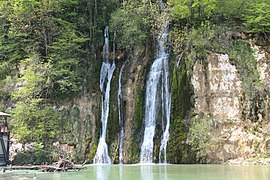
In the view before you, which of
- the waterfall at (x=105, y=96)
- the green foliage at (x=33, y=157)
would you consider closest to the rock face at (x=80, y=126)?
the waterfall at (x=105, y=96)

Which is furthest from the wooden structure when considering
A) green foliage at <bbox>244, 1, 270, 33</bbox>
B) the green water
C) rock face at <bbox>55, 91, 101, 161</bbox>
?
green foliage at <bbox>244, 1, 270, 33</bbox>

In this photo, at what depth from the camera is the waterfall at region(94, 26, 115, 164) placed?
65.4 feet

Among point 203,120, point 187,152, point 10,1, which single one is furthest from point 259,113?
point 10,1

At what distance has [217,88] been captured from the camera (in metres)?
18.7

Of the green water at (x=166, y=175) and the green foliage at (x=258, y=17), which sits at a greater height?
the green foliage at (x=258, y=17)

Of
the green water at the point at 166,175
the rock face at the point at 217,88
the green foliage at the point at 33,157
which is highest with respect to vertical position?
the rock face at the point at 217,88

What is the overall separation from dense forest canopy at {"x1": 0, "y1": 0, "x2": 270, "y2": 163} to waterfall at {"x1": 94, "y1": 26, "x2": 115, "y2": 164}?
0.53 m

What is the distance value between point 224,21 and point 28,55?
1134cm

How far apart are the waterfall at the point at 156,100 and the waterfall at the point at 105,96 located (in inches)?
85.5

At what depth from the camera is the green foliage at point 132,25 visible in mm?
21688

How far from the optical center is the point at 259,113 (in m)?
18.0

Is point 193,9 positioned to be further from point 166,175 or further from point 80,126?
point 166,175

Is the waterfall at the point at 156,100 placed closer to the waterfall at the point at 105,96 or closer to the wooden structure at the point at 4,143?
the waterfall at the point at 105,96

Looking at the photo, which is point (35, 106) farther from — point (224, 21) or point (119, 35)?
point (224, 21)
